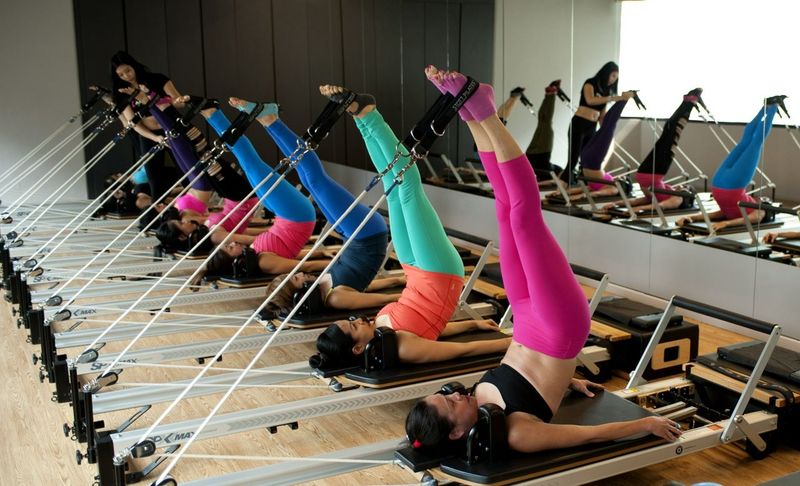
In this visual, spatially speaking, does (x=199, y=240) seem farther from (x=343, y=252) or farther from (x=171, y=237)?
(x=343, y=252)

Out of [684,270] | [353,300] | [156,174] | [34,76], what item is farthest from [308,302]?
[34,76]

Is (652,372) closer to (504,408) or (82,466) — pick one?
(504,408)

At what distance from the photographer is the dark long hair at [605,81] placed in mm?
5379

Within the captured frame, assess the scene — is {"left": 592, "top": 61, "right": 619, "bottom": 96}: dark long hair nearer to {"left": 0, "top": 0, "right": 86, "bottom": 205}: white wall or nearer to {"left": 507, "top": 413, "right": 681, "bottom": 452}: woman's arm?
{"left": 507, "top": 413, "right": 681, "bottom": 452}: woman's arm

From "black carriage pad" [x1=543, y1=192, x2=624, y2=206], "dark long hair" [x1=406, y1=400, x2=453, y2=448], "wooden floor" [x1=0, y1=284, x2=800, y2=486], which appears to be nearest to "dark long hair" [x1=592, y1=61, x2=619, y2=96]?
"black carriage pad" [x1=543, y1=192, x2=624, y2=206]

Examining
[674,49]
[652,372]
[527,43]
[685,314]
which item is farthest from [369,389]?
[527,43]

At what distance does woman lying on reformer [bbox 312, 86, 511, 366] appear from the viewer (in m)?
3.39

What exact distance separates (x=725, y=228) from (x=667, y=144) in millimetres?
676

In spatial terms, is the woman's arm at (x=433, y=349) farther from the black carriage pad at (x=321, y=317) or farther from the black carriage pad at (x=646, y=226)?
the black carriage pad at (x=646, y=226)

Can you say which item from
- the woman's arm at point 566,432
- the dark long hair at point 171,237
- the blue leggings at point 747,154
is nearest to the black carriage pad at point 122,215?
the dark long hair at point 171,237

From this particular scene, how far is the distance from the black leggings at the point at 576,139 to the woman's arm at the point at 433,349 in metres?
2.66

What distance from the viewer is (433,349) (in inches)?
135

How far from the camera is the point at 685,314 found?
4996 millimetres

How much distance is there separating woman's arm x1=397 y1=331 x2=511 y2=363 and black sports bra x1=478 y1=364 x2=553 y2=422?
669mm
